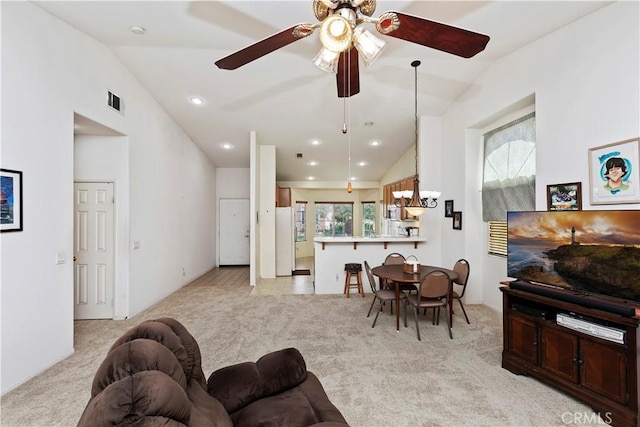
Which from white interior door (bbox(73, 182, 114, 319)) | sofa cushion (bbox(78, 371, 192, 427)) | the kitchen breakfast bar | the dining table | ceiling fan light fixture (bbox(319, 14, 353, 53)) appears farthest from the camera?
the kitchen breakfast bar

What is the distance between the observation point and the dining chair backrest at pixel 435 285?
340cm

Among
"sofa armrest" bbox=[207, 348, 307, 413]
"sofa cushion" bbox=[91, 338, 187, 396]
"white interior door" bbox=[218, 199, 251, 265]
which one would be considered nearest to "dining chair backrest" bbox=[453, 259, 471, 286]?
"sofa armrest" bbox=[207, 348, 307, 413]

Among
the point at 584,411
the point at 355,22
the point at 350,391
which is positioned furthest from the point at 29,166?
the point at 584,411

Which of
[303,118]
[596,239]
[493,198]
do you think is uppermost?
[303,118]

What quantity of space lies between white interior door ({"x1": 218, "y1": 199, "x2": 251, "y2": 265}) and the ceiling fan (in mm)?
6695

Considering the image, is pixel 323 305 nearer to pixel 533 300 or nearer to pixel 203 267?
pixel 533 300

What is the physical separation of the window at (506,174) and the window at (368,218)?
5.65 m

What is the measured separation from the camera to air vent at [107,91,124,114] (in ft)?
12.1

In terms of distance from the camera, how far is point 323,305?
475 cm

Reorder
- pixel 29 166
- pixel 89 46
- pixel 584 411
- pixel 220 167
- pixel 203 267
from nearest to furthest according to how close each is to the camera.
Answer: pixel 584 411 < pixel 29 166 < pixel 89 46 < pixel 203 267 < pixel 220 167

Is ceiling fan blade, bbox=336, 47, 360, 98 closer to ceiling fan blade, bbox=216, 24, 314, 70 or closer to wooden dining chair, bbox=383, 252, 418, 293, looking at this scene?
ceiling fan blade, bbox=216, 24, 314, 70

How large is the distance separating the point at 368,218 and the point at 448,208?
5276 mm

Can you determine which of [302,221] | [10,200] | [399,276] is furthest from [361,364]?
[302,221]

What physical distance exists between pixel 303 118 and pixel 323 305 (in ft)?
11.2
